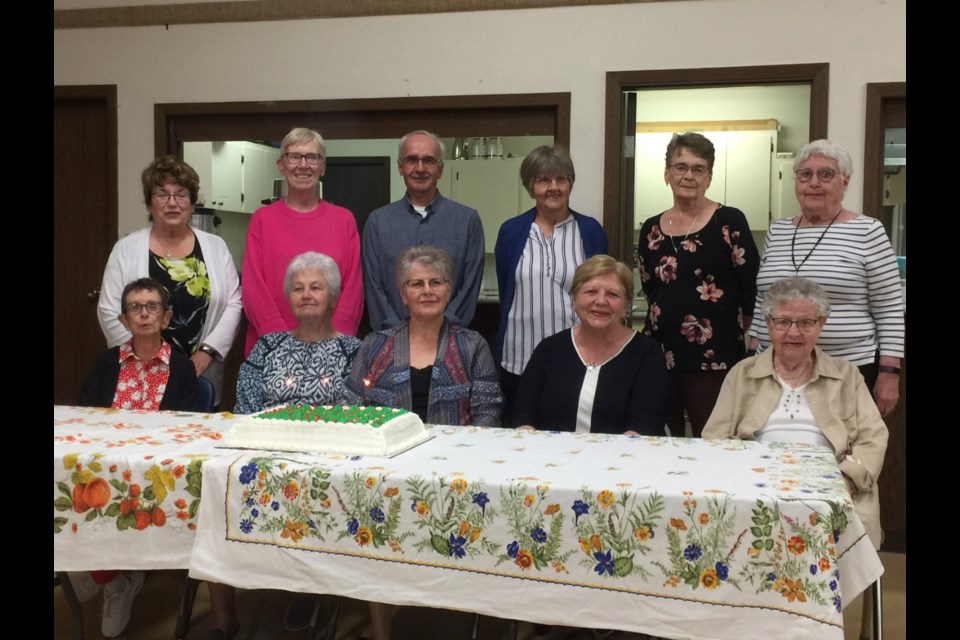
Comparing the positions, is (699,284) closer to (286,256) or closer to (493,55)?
(286,256)

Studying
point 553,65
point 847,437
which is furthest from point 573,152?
point 847,437

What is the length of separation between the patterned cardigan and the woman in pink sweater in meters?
0.43

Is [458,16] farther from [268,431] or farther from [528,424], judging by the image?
[268,431]

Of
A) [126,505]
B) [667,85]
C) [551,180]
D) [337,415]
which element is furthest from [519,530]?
[667,85]

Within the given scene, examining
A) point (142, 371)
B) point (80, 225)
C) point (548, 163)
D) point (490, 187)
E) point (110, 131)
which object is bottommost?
point (142, 371)

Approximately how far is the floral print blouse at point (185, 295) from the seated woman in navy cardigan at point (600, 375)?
1.17 metres

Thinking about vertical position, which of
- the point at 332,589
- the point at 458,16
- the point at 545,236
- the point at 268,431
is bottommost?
the point at 332,589

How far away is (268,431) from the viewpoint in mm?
2107

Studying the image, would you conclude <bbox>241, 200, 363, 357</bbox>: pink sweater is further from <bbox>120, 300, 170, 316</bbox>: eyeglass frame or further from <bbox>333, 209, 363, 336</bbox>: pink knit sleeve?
<bbox>120, 300, 170, 316</bbox>: eyeglass frame

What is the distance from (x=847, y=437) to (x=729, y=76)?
6.04 ft

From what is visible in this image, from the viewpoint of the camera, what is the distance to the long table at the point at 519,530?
5.44ft

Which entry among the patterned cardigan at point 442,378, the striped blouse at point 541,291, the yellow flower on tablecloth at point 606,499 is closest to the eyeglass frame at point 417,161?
the striped blouse at point 541,291

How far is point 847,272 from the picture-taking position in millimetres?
2740

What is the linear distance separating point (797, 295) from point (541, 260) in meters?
0.90
